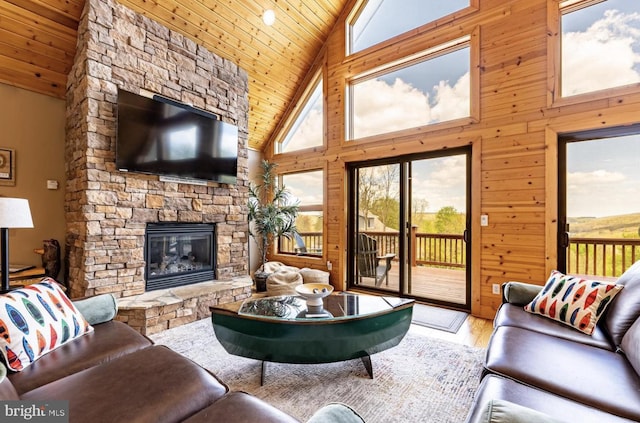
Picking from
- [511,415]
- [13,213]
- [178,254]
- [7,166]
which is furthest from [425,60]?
[7,166]

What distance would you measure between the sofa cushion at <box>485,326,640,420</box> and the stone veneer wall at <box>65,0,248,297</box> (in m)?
3.45

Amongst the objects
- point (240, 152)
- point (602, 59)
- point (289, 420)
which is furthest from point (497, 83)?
point (289, 420)

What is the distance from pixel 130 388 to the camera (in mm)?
1211

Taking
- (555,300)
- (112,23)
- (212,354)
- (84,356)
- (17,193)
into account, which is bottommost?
(212,354)

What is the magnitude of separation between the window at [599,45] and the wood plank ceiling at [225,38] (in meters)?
3.04

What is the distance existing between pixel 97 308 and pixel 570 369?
108 inches

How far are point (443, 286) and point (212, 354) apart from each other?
320cm

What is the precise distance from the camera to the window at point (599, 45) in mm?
2855

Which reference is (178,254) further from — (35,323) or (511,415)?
(511,415)

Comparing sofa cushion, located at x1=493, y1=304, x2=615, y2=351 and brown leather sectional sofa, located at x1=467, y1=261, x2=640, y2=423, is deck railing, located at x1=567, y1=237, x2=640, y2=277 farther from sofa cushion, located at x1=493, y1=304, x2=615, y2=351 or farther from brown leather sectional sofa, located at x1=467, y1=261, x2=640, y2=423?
sofa cushion, located at x1=493, y1=304, x2=615, y2=351

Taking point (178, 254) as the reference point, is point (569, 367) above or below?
below

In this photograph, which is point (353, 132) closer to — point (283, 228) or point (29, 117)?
point (283, 228)

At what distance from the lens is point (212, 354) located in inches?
98.0

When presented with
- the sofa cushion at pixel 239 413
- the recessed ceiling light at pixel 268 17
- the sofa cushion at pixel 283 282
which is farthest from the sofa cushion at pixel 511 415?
the recessed ceiling light at pixel 268 17
